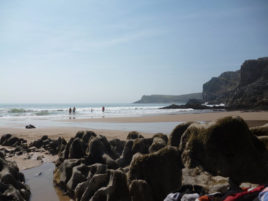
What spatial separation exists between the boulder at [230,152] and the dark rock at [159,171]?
0.65 meters

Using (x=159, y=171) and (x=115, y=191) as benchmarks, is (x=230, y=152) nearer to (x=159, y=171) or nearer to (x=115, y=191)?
(x=159, y=171)

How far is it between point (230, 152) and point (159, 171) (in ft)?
5.66

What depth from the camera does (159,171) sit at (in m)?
5.50

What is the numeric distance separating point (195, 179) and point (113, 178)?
1.93 m

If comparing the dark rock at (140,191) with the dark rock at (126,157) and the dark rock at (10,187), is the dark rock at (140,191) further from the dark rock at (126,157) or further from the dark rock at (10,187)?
the dark rock at (10,187)

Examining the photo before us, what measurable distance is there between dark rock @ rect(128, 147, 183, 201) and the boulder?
65 cm

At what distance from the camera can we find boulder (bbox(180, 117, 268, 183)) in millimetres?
5277

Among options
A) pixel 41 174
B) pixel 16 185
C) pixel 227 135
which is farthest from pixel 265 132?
pixel 41 174

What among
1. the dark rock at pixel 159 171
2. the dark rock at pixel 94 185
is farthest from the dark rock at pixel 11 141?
the dark rock at pixel 159 171

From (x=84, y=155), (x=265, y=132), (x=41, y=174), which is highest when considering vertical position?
(x=265, y=132)

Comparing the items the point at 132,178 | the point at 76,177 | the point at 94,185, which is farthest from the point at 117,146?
the point at 132,178

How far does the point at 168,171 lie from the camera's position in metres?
5.48

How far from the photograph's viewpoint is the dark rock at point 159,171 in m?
5.28

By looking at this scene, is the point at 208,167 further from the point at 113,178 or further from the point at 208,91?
the point at 208,91
